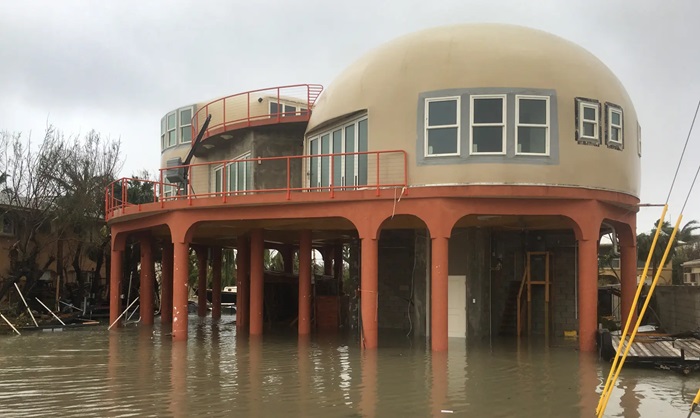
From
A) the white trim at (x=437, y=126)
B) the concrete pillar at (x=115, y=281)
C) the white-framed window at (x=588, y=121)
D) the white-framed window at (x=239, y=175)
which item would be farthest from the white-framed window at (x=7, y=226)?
the white-framed window at (x=588, y=121)

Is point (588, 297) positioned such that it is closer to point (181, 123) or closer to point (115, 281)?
point (115, 281)

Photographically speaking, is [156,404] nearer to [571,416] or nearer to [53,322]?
[571,416]

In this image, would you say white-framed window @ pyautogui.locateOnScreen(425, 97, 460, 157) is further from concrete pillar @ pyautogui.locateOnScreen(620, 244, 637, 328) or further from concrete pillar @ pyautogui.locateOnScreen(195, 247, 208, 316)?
concrete pillar @ pyautogui.locateOnScreen(195, 247, 208, 316)

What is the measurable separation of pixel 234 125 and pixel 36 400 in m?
14.8

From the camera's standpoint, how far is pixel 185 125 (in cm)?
3091

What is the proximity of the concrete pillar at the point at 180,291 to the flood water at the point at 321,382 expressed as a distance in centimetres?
87

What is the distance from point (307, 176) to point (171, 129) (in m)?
12.9

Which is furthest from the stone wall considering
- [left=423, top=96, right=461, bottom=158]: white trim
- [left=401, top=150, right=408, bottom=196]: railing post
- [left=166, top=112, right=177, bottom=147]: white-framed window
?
[left=166, top=112, right=177, bottom=147]: white-framed window

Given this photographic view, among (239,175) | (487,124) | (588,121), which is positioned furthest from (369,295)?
(239,175)

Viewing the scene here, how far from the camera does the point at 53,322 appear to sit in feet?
89.6

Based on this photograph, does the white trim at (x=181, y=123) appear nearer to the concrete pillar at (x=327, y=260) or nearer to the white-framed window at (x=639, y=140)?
the concrete pillar at (x=327, y=260)

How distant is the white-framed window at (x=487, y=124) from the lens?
1706cm

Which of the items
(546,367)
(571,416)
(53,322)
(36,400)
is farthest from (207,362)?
(53,322)

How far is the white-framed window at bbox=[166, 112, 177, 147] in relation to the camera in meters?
31.6
